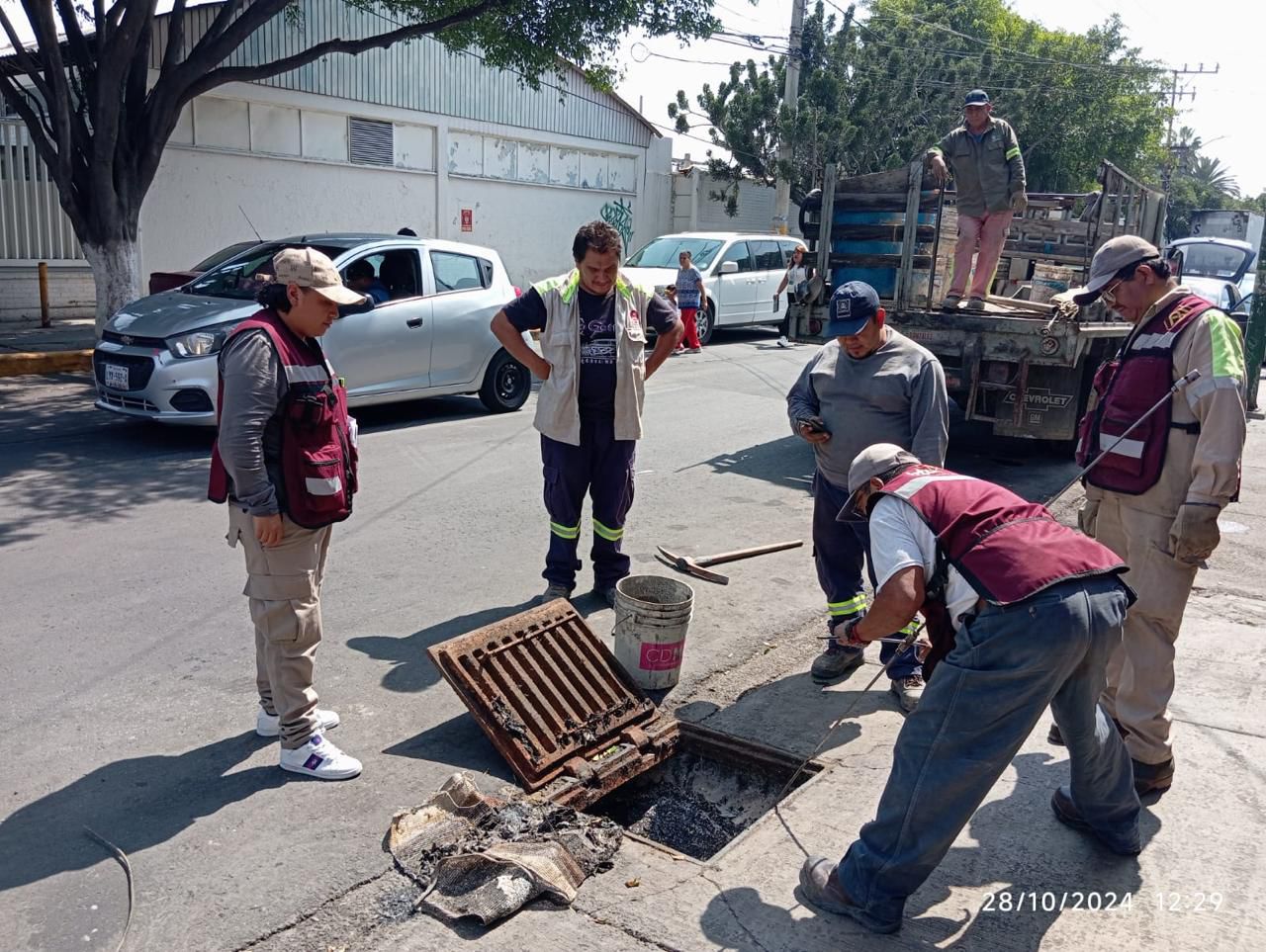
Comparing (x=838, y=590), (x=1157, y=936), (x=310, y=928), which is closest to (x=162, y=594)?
(x=310, y=928)

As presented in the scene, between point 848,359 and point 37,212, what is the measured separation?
50.6ft

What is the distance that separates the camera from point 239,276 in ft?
33.2

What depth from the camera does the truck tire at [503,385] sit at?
11219 mm

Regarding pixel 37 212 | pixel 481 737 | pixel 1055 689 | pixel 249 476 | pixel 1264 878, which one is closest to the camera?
pixel 1055 689

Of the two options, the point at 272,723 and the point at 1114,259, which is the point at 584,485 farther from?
the point at 1114,259

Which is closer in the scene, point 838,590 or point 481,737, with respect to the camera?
point 481,737

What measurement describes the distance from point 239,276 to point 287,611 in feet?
22.9

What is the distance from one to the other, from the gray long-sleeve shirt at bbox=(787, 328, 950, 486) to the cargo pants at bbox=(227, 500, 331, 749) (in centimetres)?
219

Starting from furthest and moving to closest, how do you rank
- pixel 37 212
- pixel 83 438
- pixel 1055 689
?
pixel 37 212, pixel 83 438, pixel 1055 689

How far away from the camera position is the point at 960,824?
3094 mm

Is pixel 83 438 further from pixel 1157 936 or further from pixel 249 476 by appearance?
pixel 1157 936

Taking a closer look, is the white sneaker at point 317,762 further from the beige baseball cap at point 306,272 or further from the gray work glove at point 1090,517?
the gray work glove at point 1090,517

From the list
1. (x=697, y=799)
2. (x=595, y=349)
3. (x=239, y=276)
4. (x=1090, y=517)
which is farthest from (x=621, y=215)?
(x=697, y=799)

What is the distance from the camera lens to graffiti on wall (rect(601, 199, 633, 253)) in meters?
25.7
